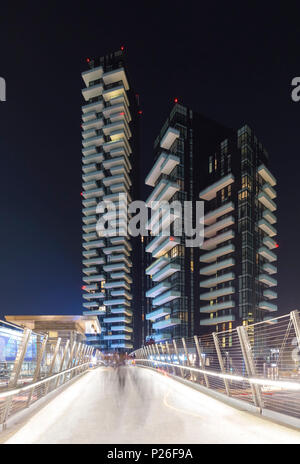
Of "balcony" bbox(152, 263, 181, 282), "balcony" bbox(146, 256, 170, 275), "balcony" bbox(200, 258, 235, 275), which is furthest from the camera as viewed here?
"balcony" bbox(146, 256, 170, 275)

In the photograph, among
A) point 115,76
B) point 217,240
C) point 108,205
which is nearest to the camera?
point 217,240

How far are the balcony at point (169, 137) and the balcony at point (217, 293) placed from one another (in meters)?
30.8

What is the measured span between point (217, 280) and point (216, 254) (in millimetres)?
4573

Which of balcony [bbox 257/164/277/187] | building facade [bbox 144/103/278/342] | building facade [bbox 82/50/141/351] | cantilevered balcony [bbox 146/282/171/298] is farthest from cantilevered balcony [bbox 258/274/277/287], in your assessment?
building facade [bbox 82/50/141/351]

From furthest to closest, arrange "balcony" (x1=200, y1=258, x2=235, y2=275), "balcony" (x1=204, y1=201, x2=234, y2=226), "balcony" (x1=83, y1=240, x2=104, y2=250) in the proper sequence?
"balcony" (x1=83, y1=240, x2=104, y2=250), "balcony" (x1=204, y1=201, x2=234, y2=226), "balcony" (x1=200, y1=258, x2=235, y2=275)

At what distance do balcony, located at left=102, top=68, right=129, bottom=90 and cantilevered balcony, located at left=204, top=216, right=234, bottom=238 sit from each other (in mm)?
68189

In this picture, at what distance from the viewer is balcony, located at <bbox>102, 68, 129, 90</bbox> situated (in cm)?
12444

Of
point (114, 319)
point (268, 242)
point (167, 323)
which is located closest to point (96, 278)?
point (114, 319)

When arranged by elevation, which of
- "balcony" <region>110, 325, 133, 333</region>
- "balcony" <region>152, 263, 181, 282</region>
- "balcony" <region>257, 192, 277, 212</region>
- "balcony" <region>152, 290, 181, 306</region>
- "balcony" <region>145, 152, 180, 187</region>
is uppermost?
"balcony" <region>145, 152, 180, 187</region>

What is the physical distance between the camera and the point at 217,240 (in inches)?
2950

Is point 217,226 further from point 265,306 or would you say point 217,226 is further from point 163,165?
point 163,165

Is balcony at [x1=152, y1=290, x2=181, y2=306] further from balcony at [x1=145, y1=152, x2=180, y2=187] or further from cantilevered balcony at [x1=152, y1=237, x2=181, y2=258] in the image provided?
balcony at [x1=145, y1=152, x2=180, y2=187]

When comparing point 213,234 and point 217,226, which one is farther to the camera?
point 213,234
